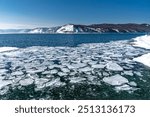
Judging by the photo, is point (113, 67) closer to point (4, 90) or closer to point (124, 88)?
point (124, 88)

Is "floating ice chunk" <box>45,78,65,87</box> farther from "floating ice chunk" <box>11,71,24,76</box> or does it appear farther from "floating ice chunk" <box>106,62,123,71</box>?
"floating ice chunk" <box>106,62,123,71</box>

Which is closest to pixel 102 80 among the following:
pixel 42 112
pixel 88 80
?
pixel 88 80

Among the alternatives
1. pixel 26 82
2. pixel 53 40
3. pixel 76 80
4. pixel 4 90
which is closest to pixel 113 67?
pixel 76 80

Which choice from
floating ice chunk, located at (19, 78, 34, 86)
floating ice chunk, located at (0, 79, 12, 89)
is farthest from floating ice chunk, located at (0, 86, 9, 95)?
floating ice chunk, located at (19, 78, 34, 86)

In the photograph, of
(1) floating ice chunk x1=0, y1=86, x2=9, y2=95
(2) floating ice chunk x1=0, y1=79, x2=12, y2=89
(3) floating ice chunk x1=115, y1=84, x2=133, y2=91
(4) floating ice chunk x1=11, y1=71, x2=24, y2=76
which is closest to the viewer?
(1) floating ice chunk x1=0, y1=86, x2=9, y2=95

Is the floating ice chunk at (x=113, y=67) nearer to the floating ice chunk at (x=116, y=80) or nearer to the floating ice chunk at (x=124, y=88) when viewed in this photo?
the floating ice chunk at (x=116, y=80)

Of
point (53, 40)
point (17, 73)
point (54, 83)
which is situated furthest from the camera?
point (53, 40)

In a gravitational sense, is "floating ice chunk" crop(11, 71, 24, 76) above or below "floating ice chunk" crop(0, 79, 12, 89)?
above

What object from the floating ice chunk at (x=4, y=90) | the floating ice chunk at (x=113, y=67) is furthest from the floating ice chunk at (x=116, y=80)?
the floating ice chunk at (x=4, y=90)

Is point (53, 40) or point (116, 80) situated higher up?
point (116, 80)
